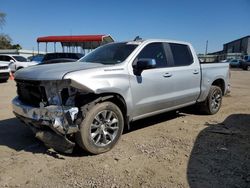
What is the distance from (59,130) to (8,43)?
221 feet

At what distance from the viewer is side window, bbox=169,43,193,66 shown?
252 inches

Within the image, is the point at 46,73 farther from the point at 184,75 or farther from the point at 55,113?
the point at 184,75

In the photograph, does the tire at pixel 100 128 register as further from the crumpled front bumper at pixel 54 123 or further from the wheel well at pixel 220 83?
the wheel well at pixel 220 83

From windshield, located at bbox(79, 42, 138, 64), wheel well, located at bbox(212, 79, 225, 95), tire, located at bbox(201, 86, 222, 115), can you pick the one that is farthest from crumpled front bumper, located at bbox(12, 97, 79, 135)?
wheel well, located at bbox(212, 79, 225, 95)

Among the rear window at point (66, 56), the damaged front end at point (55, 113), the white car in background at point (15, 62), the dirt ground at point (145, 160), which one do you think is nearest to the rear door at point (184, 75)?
the dirt ground at point (145, 160)

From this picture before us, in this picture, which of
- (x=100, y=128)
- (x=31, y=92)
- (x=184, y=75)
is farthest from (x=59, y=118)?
(x=184, y=75)

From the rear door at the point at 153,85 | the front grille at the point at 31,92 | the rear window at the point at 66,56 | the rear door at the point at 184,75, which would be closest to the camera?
the front grille at the point at 31,92

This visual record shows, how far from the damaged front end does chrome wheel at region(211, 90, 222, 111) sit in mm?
4374

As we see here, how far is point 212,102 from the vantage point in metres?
7.68

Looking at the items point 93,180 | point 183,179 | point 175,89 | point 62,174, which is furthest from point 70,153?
point 175,89

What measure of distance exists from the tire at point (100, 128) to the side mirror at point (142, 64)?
81cm

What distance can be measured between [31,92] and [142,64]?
6.23 ft

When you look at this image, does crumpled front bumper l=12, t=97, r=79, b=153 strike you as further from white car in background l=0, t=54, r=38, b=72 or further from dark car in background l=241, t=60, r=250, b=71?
dark car in background l=241, t=60, r=250, b=71

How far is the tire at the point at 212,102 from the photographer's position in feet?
24.7
